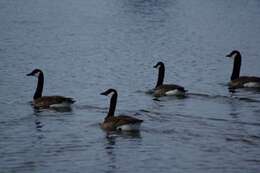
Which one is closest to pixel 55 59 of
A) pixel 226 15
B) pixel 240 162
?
pixel 240 162

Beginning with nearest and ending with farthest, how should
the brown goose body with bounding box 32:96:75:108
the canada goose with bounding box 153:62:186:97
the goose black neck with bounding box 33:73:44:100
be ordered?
the brown goose body with bounding box 32:96:75:108 < the goose black neck with bounding box 33:73:44:100 < the canada goose with bounding box 153:62:186:97

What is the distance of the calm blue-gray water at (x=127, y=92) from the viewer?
16891mm

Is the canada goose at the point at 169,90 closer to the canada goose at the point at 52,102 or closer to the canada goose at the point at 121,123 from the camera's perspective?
the canada goose at the point at 52,102

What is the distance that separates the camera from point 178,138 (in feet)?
61.5

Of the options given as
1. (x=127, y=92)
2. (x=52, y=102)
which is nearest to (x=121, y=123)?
(x=52, y=102)

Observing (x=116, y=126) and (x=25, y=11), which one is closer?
(x=116, y=126)

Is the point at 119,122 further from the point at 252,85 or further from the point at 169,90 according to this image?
the point at 252,85

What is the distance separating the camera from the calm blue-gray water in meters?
16.9

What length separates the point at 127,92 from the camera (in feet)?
88.1

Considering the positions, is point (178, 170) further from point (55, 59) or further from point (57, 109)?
point (55, 59)

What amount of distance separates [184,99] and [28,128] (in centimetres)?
680

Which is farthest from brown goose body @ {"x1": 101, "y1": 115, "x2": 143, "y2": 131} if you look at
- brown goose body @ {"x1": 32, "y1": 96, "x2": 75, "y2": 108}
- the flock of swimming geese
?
brown goose body @ {"x1": 32, "y1": 96, "x2": 75, "y2": 108}

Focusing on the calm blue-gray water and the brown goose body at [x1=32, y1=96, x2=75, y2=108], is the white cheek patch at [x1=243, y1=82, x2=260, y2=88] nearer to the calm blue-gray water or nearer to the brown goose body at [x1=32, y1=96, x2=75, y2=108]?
the calm blue-gray water

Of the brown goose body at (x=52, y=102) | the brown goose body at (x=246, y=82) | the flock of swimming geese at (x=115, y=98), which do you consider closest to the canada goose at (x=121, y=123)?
the flock of swimming geese at (x=115, y=98)
